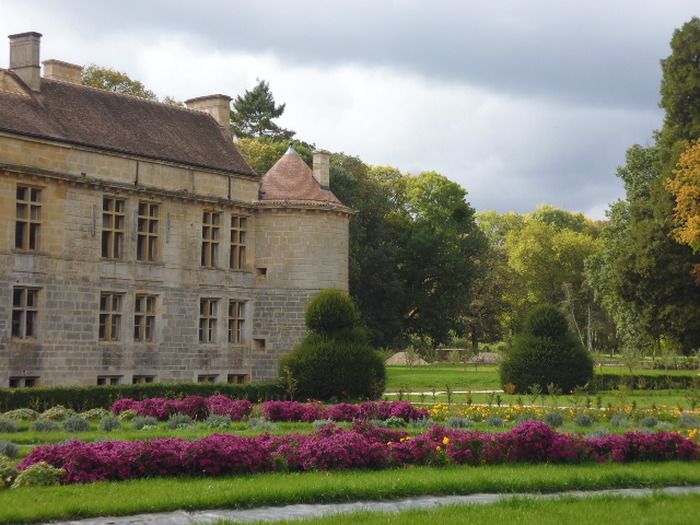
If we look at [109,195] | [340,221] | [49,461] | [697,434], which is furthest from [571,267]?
[49,461]

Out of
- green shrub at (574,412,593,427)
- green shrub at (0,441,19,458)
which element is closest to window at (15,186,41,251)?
green shrub at (574,412,593,427)

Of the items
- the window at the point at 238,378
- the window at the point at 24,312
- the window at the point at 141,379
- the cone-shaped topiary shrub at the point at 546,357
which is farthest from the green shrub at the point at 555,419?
the window at the point at 238,378

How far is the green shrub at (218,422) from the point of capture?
75.5ft

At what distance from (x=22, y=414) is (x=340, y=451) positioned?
12451 mm

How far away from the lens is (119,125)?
125ft

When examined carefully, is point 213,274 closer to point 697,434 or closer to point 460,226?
point 697,434

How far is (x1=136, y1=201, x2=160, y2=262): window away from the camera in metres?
37.2

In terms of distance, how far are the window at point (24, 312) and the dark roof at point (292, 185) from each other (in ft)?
34.1

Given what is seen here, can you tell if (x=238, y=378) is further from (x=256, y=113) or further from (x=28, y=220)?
(x=256, y=113)

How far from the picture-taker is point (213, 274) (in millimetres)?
39562

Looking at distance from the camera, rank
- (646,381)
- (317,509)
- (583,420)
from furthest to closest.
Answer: (646,381) → (583,420) → (317,509)

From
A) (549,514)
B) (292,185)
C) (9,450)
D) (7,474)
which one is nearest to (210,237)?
(292,185)

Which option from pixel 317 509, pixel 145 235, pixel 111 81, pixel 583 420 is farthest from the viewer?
pixel 111 81

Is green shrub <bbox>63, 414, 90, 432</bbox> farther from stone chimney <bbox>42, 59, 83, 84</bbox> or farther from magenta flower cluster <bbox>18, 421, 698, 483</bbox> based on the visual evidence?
stone chimney <bbox>42, 59, 83, 84</bbox>
